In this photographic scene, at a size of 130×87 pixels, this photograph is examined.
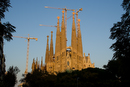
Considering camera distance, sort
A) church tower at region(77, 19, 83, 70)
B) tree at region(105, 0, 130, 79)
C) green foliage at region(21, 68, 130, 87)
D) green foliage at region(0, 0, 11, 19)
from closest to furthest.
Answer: green foliage at region(0, 0, 11, 19)
tree at region(105, 0, 130, 79)
green foliage at region(21, 68, 130, 87)
church tower at region(77, 19, 83, 70)

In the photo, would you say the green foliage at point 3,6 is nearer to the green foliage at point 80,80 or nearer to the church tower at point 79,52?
the green foliage at point 80,80

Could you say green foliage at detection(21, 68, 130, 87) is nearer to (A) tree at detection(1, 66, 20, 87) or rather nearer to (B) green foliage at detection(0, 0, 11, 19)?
(A) tree at detection(1, 66, 20, 87)

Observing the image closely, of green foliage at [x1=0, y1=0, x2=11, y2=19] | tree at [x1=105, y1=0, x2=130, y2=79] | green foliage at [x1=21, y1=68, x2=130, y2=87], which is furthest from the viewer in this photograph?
green foliage at [x1=21, y1=68, x2=130, y2=87]

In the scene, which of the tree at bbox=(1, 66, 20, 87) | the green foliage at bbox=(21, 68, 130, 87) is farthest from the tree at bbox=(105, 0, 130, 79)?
the tree at bbox=(1, 66, 20, 87)

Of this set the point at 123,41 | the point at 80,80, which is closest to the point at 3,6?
the point at 123,41

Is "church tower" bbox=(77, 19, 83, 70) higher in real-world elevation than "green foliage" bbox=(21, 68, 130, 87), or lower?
higher

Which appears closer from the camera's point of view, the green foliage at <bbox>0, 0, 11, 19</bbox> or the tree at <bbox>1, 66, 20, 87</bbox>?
the green foliage at <bbox>0, 0, 11, 19</bbox>

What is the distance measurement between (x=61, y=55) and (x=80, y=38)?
11.9 m

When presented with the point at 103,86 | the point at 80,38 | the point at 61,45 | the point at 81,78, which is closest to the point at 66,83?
the point at 81,78

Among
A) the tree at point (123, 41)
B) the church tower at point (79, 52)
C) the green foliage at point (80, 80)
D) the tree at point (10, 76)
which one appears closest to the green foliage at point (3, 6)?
the tree at point (123, 41)

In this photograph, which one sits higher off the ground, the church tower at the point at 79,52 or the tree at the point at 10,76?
the church tower at the point at 79,52

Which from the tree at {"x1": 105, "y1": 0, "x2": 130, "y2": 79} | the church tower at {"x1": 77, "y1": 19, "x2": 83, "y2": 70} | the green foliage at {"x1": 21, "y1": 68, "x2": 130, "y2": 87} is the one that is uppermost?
the church tower at {"x1": 77, "y1": 19, "x2": 83, "y2": 70}

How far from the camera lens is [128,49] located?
20891 millimetres

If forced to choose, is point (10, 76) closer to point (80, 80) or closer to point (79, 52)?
point (80, 80)
